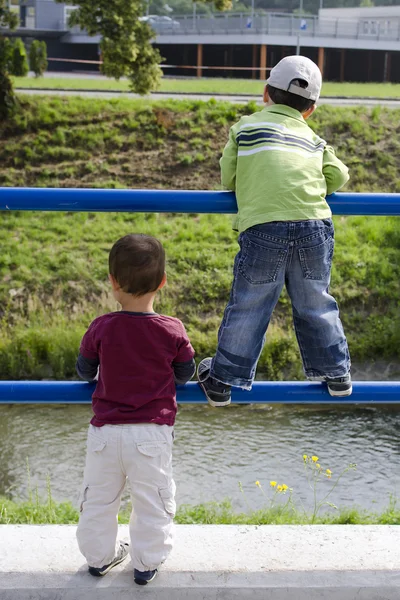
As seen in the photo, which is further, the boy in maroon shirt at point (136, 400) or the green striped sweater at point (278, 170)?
the green striped sweater at point (278, 170)

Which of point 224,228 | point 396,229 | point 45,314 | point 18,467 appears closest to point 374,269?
point 396,229

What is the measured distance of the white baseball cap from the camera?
2.32 m

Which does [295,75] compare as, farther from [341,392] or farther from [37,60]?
[37,60]

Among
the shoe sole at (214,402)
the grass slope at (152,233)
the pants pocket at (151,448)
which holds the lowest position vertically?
the grass slope at (152,233)

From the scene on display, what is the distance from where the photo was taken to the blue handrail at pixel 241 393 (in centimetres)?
229

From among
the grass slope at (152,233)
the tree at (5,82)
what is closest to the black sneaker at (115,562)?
the grass slope at (152,233)

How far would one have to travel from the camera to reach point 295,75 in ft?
7.61

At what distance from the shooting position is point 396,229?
516 inches

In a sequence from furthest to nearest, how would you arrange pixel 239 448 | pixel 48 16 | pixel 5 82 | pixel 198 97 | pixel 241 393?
pixel 48 16, pixel 198 97, pixel 5 82, pixel 239 448, pixel 241 393

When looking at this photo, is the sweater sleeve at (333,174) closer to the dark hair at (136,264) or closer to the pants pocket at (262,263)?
the pants pocket at (262,263)

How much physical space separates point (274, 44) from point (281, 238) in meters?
36.6

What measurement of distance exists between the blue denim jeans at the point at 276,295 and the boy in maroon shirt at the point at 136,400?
176 millimetres

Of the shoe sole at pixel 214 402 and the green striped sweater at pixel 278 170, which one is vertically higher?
the green striped sweater at pixel 278 170

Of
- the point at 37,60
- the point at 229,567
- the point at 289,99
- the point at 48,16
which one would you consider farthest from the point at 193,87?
the point at 48,16
